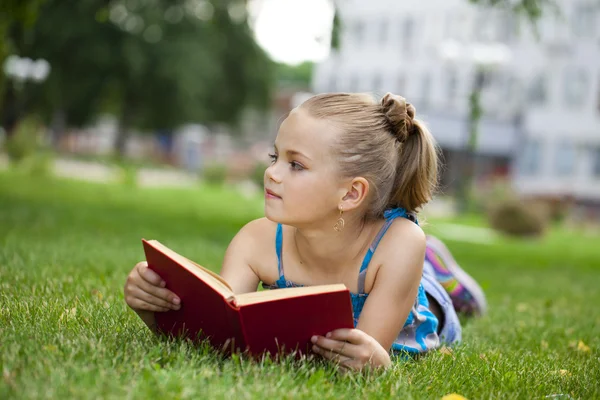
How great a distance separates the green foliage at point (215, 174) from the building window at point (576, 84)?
16.1 metres

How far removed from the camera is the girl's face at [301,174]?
8.70 feet

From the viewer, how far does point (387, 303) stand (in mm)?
2643

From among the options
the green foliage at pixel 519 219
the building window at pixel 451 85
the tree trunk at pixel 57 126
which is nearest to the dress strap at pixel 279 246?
the green foliage at pixel 519 219

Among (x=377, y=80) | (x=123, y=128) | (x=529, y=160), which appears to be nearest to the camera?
(x=123, y=128)

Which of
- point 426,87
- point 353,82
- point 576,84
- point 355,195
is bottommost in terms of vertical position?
point 353,82

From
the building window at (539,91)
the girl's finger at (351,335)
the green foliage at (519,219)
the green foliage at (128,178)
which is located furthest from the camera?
the building window at (539,91)

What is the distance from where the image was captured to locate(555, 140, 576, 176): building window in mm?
34266

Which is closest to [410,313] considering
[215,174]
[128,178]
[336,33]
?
[336,33]

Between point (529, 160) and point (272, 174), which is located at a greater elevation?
point (272, 174)

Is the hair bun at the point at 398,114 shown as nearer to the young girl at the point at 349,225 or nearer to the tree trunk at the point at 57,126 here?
the young girl at the point at 349,225

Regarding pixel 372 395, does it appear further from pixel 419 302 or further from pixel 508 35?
pixel 508 35

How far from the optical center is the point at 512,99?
36406 millimetres

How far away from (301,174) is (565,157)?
1333 inches

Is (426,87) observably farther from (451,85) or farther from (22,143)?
(22,143)
